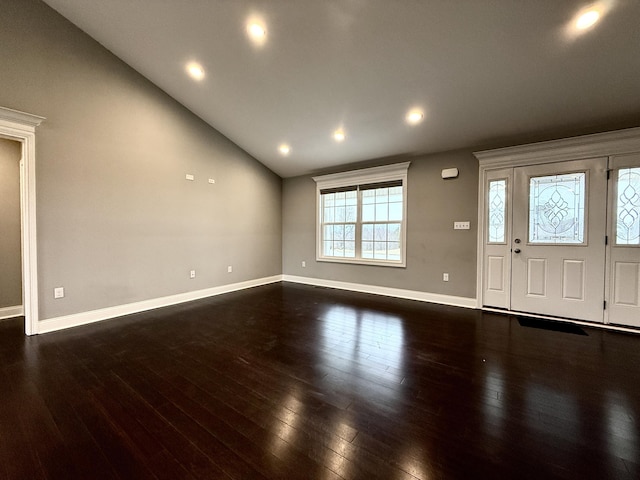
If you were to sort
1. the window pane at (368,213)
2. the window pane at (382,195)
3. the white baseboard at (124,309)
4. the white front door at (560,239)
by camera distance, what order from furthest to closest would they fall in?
1. the window pane at (368,213)
2. the window pane at (382,195)
3. the white front door at (560,239)
4. the white baseboard at (124,309)

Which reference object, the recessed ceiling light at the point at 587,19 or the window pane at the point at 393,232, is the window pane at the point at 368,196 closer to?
the window pane at the point at 393,232

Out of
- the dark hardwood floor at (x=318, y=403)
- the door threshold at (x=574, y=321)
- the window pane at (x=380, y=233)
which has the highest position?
the window pane at (x=380, y=233)

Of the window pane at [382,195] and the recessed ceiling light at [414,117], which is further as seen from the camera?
the window pane at [382,195]

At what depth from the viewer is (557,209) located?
3496mm

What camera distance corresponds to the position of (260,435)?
4.86 feet

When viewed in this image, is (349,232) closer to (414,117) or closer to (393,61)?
(414,117)

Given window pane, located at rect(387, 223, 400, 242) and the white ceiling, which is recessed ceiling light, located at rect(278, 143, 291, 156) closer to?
the white ceiling

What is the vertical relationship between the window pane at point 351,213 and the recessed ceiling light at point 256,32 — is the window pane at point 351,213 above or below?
below

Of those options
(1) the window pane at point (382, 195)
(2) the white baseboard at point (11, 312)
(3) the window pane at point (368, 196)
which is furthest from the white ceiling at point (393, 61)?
(2) the white baseboard at point (11, 312)

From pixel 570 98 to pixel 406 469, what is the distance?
3.80m

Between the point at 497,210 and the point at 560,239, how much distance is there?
0.80 metres

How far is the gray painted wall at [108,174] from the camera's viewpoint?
293 cm

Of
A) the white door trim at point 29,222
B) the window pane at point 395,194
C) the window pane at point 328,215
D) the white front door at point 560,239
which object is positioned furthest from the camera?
the window pane at point 328,215

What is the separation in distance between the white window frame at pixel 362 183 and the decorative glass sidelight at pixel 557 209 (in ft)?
5.76
